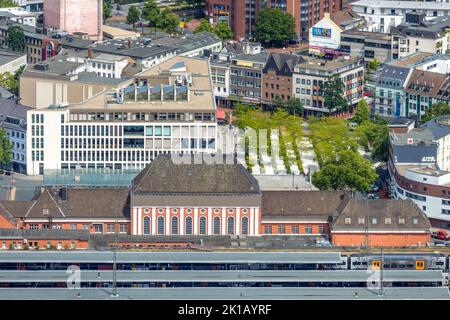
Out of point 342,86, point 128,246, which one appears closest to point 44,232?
point 128,246

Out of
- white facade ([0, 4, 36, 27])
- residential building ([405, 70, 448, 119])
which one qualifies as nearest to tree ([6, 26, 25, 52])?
white facade ([0, 4, 36, 27])

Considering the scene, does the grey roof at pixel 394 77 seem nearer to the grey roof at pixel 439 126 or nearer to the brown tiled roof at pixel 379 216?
the grey roof at pixel 439 126

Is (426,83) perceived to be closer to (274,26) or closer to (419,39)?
(419,39)

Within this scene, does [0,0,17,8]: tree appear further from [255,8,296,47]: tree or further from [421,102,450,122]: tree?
[421,102,450,122]: tree

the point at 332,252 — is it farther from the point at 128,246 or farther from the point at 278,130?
the point at 278,130

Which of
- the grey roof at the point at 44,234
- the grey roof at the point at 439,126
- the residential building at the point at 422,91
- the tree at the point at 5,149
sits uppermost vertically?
the residential building at the point at 422,91

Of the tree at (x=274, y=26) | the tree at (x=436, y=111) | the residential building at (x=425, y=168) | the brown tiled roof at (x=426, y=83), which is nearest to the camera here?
the residential building at (x=425, y=168)

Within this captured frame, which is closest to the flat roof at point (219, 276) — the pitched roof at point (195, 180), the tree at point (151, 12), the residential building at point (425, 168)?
the pitched roof at point (195, 180)

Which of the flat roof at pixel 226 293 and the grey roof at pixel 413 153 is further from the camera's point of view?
the grey roof at pixel 413 153
